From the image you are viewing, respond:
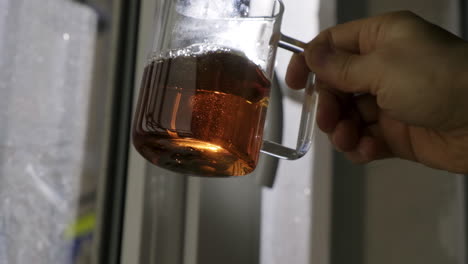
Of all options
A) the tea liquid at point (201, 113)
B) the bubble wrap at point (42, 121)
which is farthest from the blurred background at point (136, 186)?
the tea liquid at point (201, 113)

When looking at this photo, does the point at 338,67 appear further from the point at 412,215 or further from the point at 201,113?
the point at 412,215

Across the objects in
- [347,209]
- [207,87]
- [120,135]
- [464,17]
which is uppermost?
[464,17]

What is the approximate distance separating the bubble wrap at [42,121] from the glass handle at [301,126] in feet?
1.37

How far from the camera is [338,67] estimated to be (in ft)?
2.08

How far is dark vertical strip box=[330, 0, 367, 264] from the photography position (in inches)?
40.9

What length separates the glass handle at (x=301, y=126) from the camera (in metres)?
0.61

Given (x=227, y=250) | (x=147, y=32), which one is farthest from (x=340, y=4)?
(x=227, y=250)

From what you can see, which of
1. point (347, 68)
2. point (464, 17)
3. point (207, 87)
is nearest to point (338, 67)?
point (347, 68)

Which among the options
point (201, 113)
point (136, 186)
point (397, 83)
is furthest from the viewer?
point (136, 186)

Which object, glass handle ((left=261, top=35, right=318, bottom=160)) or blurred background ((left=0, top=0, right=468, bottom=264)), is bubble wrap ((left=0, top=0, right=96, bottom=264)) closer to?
blurred background ((left=0, top=0, right=468, bottom=264))

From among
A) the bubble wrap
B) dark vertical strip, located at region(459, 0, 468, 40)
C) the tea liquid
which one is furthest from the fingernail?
dark vertical strip, located at region(459, 0, 468, 40)

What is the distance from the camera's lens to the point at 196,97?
0.48 meters

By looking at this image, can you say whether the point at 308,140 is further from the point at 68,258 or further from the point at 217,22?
the point at 68,258

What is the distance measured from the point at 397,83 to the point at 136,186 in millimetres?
448
